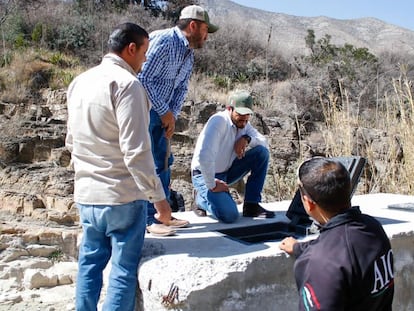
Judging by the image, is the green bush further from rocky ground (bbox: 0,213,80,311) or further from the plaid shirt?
the plaid shirt

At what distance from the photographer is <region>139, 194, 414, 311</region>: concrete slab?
2.46m

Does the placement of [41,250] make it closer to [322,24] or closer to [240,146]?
[240,146]

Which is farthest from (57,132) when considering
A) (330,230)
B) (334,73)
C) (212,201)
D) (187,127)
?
(334,73)

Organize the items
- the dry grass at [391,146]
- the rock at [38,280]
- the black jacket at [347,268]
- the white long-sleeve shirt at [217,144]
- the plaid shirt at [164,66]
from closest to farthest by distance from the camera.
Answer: the black jacket at [347,268]
the plaid shirt at [164,66]
the white long-sleeve shirt at [217,144]
the rock at [38,280]
the dry grass at [391,146]

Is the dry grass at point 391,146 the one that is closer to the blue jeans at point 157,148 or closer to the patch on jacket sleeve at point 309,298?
the blue jeans at point 157,148

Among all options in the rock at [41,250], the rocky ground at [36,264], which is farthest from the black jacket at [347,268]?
the rock at [41,250]

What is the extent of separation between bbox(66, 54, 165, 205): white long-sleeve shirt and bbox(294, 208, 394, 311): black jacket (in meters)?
0.94

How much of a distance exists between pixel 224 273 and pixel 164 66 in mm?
1480

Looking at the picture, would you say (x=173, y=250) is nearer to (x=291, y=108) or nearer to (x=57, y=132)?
(x=57, y=132)

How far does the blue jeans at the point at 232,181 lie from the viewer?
356 centimetres

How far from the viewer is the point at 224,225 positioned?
349cm

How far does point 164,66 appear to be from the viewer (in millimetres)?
A: 3359

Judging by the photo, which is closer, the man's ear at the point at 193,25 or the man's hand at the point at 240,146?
the man's ear at the point at 193,25

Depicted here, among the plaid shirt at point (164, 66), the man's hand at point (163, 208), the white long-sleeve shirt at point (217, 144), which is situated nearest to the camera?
the man's hand at point (163, 208)
